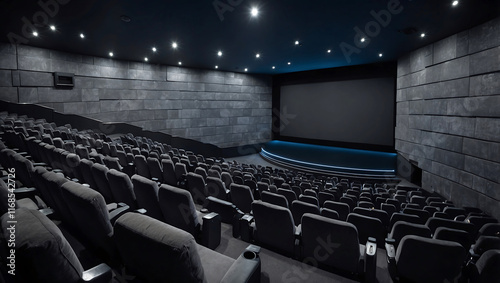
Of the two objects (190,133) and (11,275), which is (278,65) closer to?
(190,133)

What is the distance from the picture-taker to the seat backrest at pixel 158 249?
116 centimetres

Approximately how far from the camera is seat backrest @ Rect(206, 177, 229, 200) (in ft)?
12.8

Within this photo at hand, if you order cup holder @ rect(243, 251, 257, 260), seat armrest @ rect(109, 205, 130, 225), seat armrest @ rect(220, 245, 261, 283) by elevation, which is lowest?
seat armrest @ rect(220, 245, 261, 283)

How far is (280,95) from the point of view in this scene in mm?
17469

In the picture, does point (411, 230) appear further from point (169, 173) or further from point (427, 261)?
point (169, 173)

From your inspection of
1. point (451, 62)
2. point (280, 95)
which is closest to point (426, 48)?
point (451, 62)

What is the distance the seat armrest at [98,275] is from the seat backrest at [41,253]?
4 centimetres

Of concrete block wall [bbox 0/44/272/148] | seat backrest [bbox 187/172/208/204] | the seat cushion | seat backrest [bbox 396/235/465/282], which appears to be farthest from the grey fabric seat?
concrete block wall [bbox 0/44/272/148]

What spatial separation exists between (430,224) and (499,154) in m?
3.99

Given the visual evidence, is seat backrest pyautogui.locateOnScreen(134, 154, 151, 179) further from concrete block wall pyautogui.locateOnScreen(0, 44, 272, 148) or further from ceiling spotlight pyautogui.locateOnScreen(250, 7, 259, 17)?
concrete block wall pyautogui.locateOnScreen(0, 44, 272, 148)

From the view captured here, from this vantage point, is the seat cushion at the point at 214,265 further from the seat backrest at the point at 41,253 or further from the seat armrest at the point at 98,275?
the seat backrest at the point at 41,253

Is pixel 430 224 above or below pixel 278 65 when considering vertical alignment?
below

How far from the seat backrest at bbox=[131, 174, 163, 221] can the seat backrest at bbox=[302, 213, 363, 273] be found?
1.41 m

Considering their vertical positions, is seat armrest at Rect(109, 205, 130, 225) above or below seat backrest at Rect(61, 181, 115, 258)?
below
